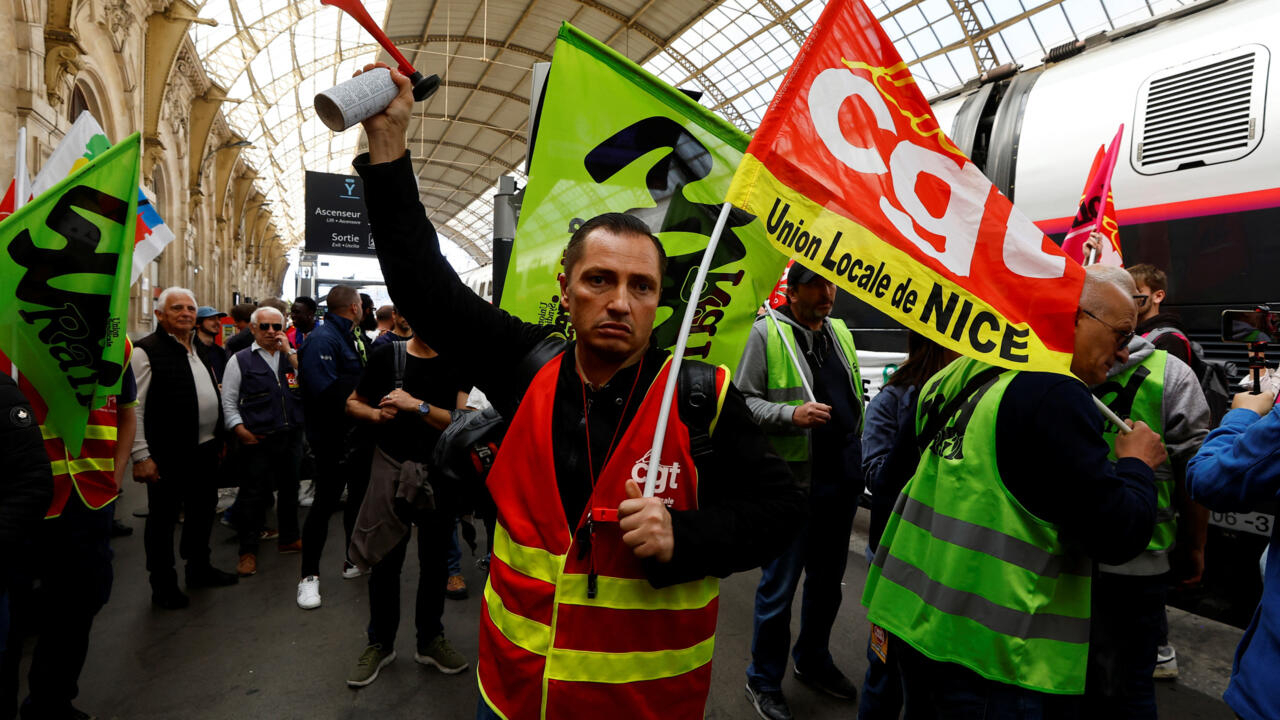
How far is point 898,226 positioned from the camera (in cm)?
174

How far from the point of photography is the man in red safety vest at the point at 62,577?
2.80 meters

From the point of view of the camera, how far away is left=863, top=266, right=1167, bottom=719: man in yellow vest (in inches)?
64.0

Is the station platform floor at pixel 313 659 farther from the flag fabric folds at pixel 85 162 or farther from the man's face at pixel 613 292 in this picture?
the man's face at pixel 613 292

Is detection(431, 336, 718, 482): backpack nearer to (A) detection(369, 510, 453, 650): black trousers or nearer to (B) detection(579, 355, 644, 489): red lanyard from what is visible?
(B) detection(579, 355, 644, 489): red lanyard

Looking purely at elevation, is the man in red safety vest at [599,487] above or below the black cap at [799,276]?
below

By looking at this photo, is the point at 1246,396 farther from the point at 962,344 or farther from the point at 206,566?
the point at 206,566

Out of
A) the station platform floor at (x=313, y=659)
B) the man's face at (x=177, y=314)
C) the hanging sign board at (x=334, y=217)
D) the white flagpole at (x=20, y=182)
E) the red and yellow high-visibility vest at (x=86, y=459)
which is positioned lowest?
the station platform floor at (x=313, y=659)

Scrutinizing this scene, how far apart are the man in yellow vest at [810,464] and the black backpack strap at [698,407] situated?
167 cm

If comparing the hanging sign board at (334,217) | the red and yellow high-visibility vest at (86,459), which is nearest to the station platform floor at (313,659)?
the red and yellow high-visibility vest at (86,459)

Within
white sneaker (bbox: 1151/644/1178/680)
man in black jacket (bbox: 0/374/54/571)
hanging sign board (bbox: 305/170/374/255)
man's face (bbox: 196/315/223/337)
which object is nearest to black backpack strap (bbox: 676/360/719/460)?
man in black jacket (bbox: 0/374/54/571)

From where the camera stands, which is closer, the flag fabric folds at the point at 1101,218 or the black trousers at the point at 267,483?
the flag fabric folds at the point at 1101,218

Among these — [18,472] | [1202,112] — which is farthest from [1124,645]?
[18,472]

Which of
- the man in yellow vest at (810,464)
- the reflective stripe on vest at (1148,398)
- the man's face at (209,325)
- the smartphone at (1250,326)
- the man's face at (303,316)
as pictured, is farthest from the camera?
the man's face at (303,316)

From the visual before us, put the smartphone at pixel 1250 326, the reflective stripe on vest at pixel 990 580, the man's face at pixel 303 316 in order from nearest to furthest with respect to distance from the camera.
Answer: the reflective stripe on vest at pixel 990 580
the smartphone at pixel 1250 326
the man's face at pixel 303 316
